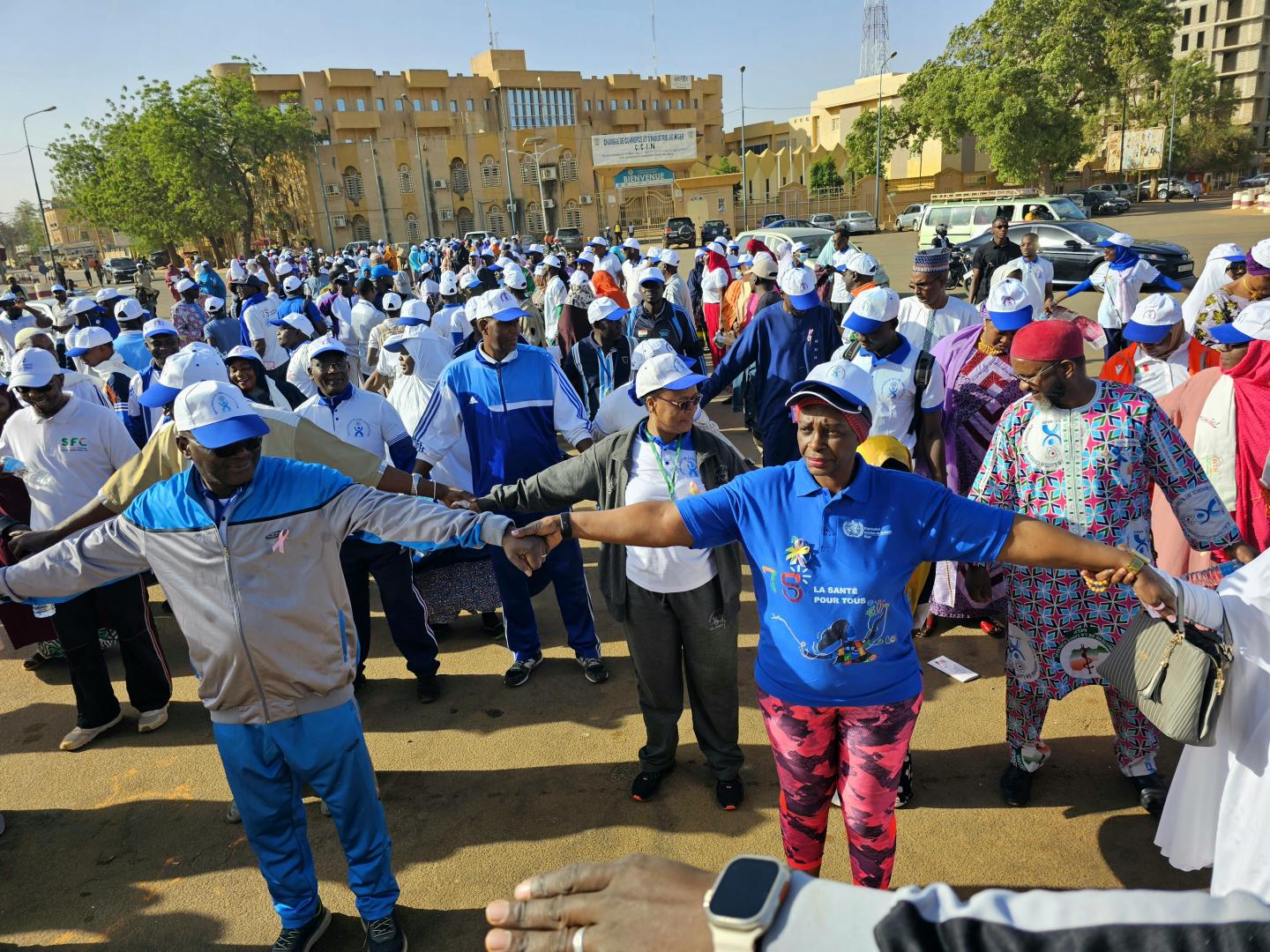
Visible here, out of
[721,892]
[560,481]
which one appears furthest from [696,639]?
[721,892]

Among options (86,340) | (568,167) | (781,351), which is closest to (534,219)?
(568,167)

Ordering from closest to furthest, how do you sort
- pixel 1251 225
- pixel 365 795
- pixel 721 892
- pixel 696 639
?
pixel 721 892 → pixel 365 795 → pixel 696 639 → pixel 1251 225

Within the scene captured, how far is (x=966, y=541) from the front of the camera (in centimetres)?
241

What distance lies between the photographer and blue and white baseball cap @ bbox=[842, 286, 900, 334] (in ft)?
15.1

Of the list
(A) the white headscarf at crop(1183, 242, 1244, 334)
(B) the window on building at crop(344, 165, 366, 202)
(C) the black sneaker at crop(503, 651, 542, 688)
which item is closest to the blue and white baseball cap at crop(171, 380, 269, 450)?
(C) the black sneaker at crop(503, 651, 542, 688)

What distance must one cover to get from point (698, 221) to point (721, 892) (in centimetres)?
5623

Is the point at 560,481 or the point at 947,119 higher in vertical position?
the point at 947,119

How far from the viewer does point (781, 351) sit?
5816mm

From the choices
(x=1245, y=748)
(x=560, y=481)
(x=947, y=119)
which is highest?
(x=947, y=119)

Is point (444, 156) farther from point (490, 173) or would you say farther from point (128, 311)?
point (128, 311)

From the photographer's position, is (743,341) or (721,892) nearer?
(721,892)

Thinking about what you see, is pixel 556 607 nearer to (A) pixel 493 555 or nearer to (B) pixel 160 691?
(A) pixel 493 555

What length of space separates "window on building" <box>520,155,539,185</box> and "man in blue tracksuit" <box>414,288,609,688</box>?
67378 mm

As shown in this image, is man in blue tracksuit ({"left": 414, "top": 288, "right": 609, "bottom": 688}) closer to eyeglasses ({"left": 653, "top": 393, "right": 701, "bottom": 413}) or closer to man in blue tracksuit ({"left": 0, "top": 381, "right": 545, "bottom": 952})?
eyeglasses ({"left": 653, "top": 393, "right": 701, "bottom": 413})
